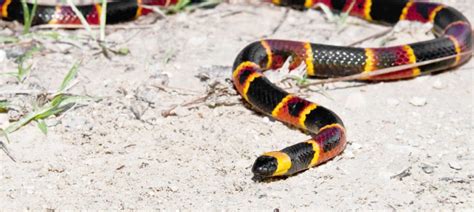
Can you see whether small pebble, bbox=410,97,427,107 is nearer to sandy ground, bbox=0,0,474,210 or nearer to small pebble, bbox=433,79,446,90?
sandy ground, bbox=0,0,474,210

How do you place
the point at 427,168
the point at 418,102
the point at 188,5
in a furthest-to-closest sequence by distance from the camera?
the point at 188,5
the point at 418,102
the point at 427,168

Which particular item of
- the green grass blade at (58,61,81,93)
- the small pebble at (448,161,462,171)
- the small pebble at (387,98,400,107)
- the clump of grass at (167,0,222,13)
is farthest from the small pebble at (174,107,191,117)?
the small pebble at (448,161,462,171)

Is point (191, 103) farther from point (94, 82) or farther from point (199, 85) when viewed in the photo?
point (94, 82)

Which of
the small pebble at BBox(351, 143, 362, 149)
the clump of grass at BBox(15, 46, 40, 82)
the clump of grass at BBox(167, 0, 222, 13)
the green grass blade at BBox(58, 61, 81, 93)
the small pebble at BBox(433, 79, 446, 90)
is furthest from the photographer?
the clump of grass at BBox(167, 0, 222, 13)

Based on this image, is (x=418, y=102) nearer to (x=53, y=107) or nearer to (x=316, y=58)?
(x=316, y=58)

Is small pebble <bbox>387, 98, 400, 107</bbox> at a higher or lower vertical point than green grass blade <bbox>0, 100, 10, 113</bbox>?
higher

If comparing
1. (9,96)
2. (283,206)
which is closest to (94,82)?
(9,96)

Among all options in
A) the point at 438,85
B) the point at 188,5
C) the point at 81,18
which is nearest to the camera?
the point at 438,85

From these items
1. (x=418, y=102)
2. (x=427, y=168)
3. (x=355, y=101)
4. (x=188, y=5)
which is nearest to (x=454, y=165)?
(x=427, y=168)
